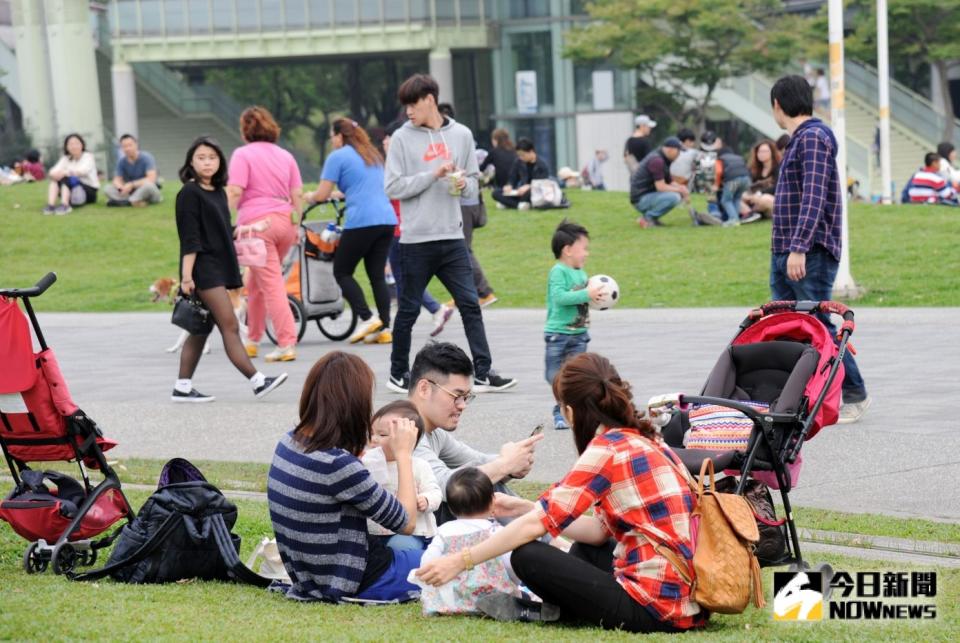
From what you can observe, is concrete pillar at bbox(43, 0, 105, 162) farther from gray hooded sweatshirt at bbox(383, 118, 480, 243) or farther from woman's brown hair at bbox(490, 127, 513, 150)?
gray hooded sweatshirt at bbox(383, 118, 480, 243)

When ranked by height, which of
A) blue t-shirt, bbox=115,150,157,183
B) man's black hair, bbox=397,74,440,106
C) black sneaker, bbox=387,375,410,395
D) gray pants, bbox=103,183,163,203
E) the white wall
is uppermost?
man's black hair, bbox=397,74,440,106

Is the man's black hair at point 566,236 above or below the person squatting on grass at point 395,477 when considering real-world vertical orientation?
above

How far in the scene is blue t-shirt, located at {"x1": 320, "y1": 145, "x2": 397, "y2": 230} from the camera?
1298 cm

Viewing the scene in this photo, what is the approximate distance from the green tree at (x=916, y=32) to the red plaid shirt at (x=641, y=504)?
→ 115ft

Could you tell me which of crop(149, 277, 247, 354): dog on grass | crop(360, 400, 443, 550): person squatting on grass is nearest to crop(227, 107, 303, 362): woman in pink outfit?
crop(149, 277, 247, 354): dog on grass

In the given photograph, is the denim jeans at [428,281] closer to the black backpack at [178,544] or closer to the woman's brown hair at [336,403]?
the black backpack at [178,544]

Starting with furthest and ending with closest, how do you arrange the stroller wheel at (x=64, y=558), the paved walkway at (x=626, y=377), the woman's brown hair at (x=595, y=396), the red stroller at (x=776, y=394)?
the paved walkway at (x=626, y=377), the stroller wheel at (x=64, y=558), the red stroller at (x=776, y=394), the woman's brown hair at (x=595, y=396)

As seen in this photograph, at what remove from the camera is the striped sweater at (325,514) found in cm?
549

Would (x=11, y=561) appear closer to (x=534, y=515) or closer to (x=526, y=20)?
(x=534, y=515)

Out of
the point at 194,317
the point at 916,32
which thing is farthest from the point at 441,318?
the point at 916,32

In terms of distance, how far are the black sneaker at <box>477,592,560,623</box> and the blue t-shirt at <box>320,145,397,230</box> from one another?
782 centimetres

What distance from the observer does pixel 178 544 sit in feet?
20.0

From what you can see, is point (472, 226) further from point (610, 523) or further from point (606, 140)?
point (606, 140)

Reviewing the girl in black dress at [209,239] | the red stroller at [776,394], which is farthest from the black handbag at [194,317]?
the red stroller at [776,394]
